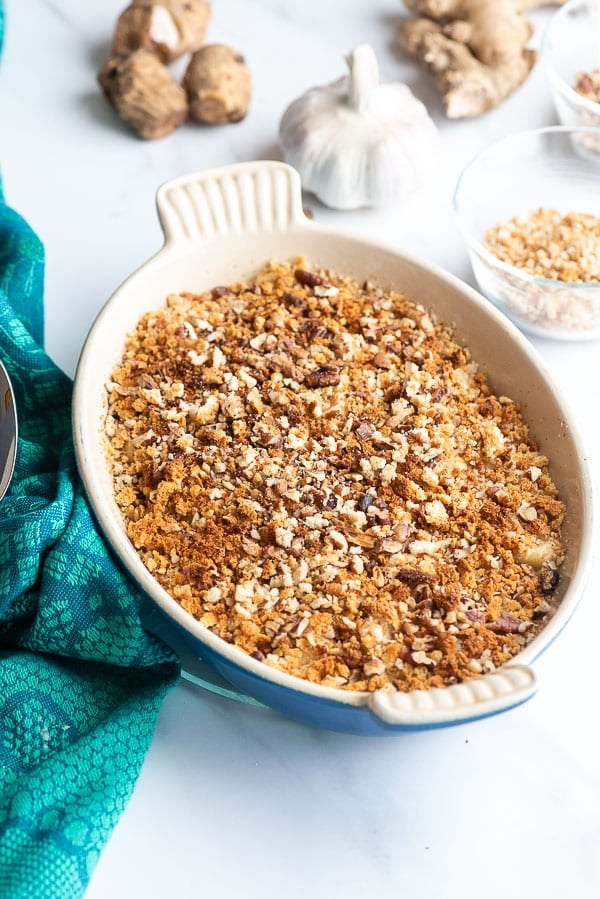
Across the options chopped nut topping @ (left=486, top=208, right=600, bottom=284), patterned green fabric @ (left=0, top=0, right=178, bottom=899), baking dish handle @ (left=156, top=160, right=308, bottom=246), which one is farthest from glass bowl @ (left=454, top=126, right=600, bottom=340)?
patterned green fabric @ (left=0, top=0, right=178, bottom=899)

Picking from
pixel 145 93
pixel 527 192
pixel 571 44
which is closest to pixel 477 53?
pixel 571 44

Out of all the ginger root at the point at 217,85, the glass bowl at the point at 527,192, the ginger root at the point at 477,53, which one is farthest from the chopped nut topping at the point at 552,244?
the ginger root at the point at 217,85

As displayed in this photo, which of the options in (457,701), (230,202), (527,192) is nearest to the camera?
(457,701)

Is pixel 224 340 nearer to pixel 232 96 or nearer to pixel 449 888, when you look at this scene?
pixel 232 96

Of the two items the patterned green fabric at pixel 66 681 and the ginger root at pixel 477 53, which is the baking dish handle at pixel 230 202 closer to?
the patterned green fabric at pixel 66 681

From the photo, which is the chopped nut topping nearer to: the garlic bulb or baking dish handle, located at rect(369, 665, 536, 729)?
the garlic bulb

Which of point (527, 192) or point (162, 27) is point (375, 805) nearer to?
point (527, 192)

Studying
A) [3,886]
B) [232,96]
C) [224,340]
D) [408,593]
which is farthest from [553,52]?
[3,886]
